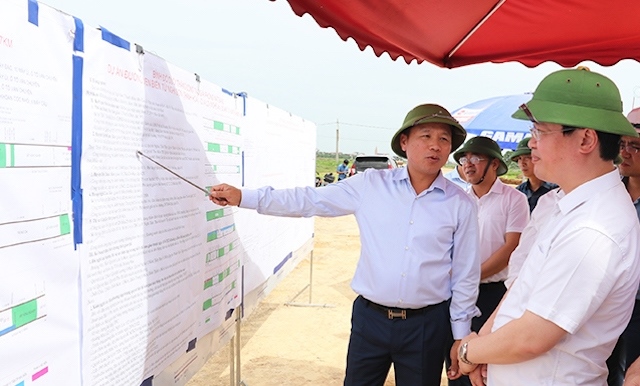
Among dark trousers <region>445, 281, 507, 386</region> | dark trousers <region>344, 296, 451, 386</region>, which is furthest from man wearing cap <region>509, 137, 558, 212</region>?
dark trousers <region>344, 296, 451, 386</region>

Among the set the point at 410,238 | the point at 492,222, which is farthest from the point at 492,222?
the point at 410,238

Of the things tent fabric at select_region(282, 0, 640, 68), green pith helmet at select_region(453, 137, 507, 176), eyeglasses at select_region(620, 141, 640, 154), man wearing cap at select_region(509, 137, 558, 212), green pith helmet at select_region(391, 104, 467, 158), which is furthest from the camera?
man wearing cap at select_region(509, 137, 558, 212)

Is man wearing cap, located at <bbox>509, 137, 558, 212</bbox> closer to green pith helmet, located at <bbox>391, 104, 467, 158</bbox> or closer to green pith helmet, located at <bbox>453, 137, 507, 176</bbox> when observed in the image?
green pith helmet, located at <bbox>453, 137, 507, 176</bbox>

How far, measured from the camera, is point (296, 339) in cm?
500

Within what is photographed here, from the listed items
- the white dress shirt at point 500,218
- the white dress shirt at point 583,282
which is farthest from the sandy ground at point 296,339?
the white dress shirt at point 583,282

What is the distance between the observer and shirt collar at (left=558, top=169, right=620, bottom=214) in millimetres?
1356

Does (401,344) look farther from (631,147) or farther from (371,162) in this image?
(371,162)

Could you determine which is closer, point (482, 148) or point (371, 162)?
point (482, 148)

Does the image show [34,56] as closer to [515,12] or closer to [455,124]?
[455,124]

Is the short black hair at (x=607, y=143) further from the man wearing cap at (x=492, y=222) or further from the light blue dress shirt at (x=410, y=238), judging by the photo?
the man wearing cap at (x=492, y=222)

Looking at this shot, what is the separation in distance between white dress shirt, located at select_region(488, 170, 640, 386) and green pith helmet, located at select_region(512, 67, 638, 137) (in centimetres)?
15

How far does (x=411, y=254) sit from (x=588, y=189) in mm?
1023

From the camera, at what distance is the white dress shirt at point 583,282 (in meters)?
1.25

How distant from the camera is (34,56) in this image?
1220 mm
